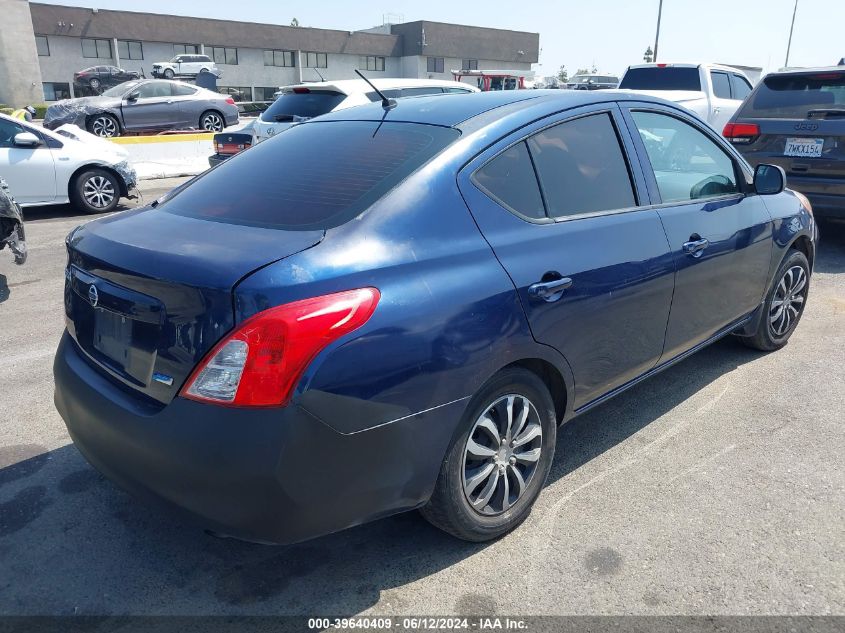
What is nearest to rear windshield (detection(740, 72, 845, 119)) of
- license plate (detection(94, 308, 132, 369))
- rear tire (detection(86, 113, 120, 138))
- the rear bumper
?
the rear bumper

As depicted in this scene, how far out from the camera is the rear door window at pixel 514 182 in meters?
2.76

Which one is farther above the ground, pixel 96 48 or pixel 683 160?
pixel 96 48

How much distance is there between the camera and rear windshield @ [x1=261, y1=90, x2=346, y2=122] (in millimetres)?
9617

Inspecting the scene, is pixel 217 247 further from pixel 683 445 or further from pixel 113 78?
pixel 113 78

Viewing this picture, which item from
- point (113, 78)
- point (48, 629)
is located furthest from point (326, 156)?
point (113, 78)

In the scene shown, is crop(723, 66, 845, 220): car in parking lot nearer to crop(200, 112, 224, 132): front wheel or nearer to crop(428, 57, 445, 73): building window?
crop(200, 112, 224, 132): front wheel

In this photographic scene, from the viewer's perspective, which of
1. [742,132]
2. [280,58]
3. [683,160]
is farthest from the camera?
[280,58]

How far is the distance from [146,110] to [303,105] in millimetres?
10624

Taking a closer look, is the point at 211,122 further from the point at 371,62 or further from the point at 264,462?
the point at 371,62

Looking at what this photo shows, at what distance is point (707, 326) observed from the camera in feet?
12.9

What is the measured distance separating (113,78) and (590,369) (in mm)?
37715

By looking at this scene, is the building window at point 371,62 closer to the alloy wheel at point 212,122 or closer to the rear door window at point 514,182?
the alloy wheel at point 212,122

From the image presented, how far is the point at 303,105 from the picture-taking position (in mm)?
9906

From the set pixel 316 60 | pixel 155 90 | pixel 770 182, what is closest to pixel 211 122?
pixel 155 90
